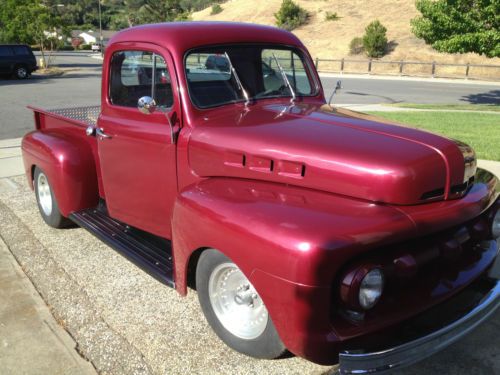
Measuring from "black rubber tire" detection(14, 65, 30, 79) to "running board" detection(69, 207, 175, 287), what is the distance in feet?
70.8

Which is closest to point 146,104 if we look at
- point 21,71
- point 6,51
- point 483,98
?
point 483,98

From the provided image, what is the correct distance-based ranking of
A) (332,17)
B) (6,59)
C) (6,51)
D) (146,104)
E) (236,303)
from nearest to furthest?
(236,303) → (146,104) → (6,59) → (6,51) → (332,17)

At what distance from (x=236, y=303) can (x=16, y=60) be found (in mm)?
23557

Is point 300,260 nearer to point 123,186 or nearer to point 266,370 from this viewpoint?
point 266,370

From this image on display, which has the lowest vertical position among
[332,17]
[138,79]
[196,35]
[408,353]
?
[408,353]

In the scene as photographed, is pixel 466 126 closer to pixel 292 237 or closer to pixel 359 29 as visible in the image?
pixel 292 237

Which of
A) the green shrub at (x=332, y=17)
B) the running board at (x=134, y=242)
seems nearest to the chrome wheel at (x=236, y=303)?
the running board at (x=134, y=242)

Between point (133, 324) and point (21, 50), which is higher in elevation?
point (21, 50)

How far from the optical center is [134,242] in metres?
3.50

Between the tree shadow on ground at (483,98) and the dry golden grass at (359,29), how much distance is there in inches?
411

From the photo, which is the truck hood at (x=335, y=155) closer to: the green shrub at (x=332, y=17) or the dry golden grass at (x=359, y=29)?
the dry golden grass at (x=359, y=29)

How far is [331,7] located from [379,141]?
52.4 meters

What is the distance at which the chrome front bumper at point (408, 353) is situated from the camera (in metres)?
2.03

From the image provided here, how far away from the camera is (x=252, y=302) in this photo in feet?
8.45
